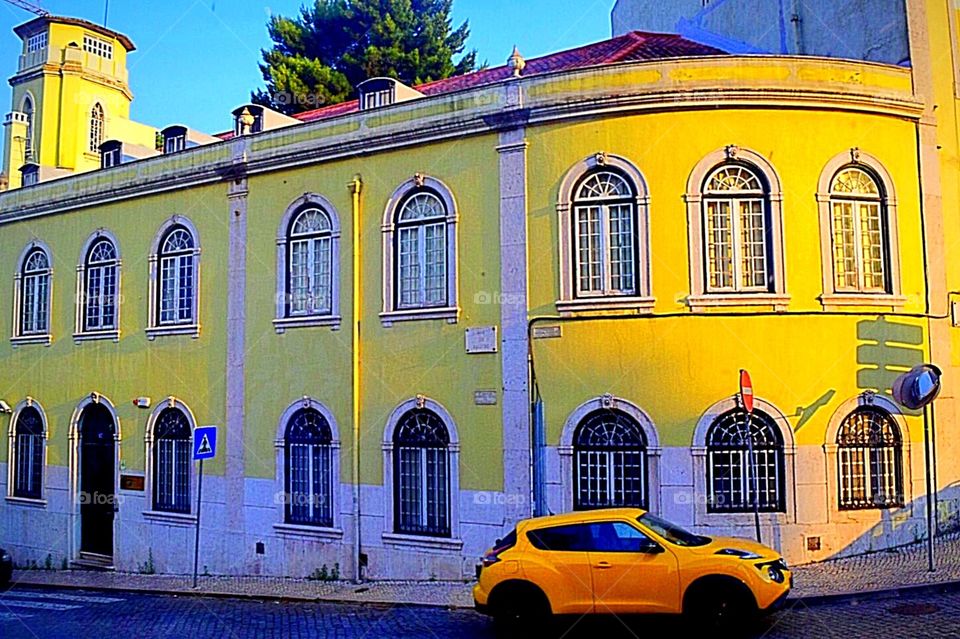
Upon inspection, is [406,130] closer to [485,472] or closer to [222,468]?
[485,472]

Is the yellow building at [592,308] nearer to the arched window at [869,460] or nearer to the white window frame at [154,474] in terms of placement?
the arched window at [869,460]

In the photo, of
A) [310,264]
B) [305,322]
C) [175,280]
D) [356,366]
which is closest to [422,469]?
[356,366]

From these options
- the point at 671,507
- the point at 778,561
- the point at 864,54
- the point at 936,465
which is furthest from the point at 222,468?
the point at 864,54

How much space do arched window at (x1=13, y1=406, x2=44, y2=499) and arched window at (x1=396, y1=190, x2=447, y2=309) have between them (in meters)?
10.9

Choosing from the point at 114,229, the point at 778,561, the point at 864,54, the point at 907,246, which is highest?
the point at 864,54

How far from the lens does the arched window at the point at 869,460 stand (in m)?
14.4

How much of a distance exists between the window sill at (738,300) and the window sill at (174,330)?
33.0 ft

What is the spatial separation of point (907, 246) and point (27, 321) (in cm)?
1936

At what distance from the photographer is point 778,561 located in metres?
10.7

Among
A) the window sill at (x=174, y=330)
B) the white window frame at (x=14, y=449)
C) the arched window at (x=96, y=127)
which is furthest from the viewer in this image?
the arched window at (x=96, y=127)

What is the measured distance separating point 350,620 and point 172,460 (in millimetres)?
8222

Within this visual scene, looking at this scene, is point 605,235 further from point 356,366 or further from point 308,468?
point 308,468

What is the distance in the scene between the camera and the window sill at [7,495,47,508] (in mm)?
21547

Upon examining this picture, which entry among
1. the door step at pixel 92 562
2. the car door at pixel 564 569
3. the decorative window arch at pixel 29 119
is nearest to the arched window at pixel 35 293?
the door step at pixel 92 562
